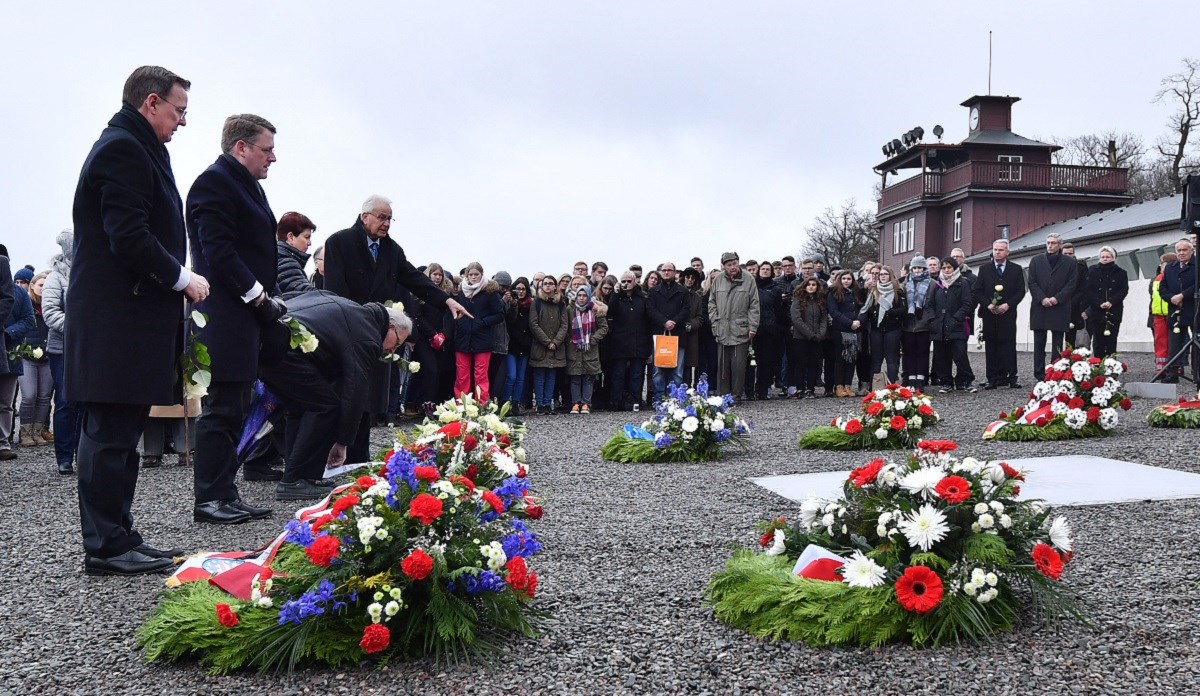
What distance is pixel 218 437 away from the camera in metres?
Answer: 5.38

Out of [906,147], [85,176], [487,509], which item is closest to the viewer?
[487,509]

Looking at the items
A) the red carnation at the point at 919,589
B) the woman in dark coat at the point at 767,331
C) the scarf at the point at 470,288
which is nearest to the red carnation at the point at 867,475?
the red carnation at the point at 919,589

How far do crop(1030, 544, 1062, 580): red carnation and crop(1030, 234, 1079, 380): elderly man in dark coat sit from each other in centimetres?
1178

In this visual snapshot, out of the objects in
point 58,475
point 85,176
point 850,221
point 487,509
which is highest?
point 850,221

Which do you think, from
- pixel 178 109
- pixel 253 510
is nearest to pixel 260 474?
pixel 253 510

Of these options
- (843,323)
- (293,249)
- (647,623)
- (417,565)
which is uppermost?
(293,249)

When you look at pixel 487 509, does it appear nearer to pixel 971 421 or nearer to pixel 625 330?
pixel 971 421

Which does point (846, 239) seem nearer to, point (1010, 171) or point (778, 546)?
point (1010, 171)

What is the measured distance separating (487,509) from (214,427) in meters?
2.63

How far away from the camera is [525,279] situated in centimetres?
1379

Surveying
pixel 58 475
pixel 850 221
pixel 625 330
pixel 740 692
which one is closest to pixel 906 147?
pixel 850 221

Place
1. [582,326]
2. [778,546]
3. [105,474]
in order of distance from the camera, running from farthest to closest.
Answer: [582,326]
[105,474]
[778,546]

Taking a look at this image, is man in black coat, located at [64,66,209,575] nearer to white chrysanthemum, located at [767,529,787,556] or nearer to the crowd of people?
the crowd of people

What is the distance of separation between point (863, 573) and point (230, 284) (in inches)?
138
